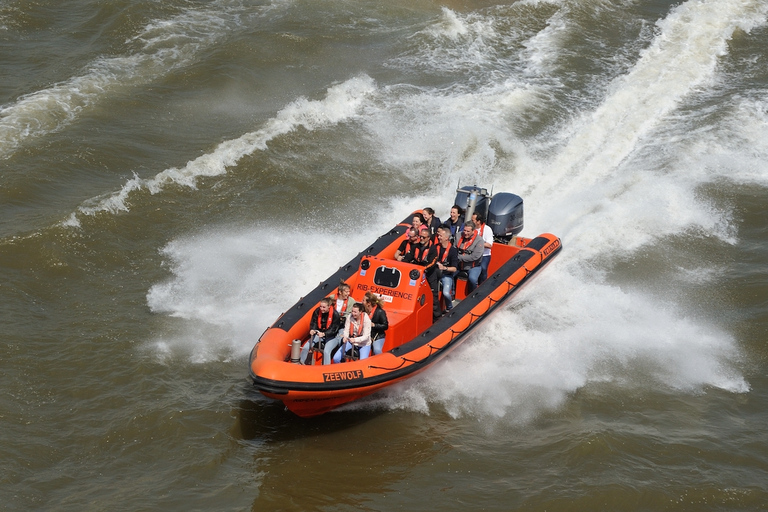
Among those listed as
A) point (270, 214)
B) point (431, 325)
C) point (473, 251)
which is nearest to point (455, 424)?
point (431, 325)

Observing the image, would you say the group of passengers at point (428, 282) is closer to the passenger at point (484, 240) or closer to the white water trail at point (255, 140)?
the passenger at point (484, 240)

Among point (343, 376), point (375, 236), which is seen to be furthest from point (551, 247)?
point (343, 376)

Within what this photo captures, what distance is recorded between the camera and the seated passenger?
9.23 metres

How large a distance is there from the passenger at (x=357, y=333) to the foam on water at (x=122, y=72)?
8156 mm

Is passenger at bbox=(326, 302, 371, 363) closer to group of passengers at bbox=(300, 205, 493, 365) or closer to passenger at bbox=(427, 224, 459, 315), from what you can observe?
group of passengers at bbox=(300, 205, 493, 365)

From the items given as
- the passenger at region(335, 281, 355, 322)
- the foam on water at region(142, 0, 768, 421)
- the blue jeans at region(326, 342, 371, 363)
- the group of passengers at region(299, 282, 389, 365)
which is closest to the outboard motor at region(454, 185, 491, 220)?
the foam on water at region(142, 0, 768, 421)

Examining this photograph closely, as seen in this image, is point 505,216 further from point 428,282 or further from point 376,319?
point 376,319

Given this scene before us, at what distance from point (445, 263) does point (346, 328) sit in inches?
80.2

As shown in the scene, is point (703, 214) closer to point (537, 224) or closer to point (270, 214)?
point (537, 224)

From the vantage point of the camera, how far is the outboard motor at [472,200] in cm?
1191

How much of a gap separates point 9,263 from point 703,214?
10.9m

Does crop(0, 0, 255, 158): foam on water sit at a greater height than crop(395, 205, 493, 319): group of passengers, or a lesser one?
greater

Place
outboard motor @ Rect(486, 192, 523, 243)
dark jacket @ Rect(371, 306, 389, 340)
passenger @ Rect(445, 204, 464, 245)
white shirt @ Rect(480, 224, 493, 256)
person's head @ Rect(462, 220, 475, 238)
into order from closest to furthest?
dark jacket @ Rect(371, 306, 389, 340), person's head @ Rect(462, 220, 475, 238), passenger @ Rect(445, 204, 464, 245), white shirt @ Rect(480, 224, 493, 256), outboard motor @ Rect(486, 192, 523, 243)

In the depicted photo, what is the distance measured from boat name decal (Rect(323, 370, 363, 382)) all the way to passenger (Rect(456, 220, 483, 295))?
2877 millimetres
